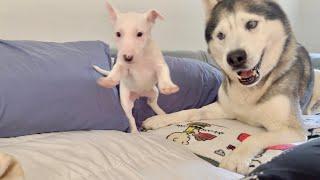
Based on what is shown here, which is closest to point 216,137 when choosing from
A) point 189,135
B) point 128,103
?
point 189,135

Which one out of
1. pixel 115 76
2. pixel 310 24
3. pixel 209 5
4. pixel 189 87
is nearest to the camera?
pixel 115 76

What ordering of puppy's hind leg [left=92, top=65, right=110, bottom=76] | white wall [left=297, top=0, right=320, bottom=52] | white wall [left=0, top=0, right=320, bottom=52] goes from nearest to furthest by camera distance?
puppy's hind leg [left=92, top=65, right=110, bottom=76]
white wall [left=0, top=0, right=320, bottom=52]
white wall [left=297, top=0, right=320, bottom=52]

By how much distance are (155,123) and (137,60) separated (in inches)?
15.4

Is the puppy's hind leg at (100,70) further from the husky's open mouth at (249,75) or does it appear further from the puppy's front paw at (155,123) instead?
the husky's open mouth at (249,75)

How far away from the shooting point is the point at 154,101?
1.55 m

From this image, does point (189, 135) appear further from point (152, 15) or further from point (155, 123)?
point (152, 15)

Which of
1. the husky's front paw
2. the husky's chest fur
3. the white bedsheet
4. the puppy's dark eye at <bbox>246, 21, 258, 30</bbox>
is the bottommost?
the white bedsheet

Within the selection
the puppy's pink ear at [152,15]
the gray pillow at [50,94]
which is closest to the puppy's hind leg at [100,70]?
the gray pillow at [50,94]

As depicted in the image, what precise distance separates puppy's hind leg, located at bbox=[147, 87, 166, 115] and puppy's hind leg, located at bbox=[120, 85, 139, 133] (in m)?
0.06

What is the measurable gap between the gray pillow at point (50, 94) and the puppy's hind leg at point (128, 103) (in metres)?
0.02

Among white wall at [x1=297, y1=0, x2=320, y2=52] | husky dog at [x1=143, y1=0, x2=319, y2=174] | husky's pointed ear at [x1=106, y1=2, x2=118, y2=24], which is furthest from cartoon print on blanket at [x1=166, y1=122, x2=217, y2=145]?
white wall at [x1=297, y1=0, x2=320, y2=52]

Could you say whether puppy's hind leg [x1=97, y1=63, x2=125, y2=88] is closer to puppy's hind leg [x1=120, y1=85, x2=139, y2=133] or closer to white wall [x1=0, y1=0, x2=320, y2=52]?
puppy's hind leg [x1=120, y1=85, x2=139, y2=133]

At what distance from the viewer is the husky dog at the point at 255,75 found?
1.35 m

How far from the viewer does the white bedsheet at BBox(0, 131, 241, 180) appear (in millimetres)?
1078
